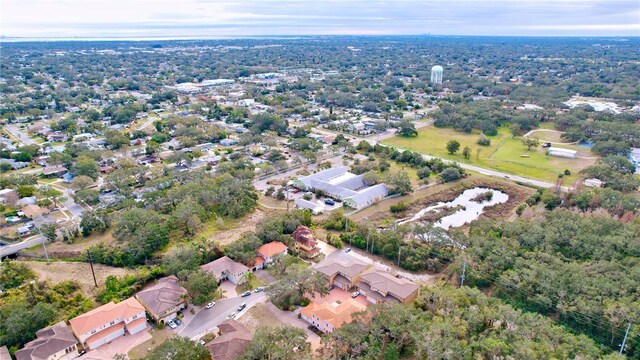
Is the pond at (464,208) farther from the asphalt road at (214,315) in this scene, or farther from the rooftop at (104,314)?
the rooftop at (104,314)

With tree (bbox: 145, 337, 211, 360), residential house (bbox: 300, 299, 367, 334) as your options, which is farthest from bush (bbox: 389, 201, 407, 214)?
tree (bbox: 145, 337, 211, 360)

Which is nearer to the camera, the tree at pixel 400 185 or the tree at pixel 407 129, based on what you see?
the tree at pixel 400 185

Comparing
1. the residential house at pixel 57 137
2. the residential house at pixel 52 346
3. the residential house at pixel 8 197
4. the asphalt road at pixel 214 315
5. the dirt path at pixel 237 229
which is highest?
the residential house at pixel 57 137

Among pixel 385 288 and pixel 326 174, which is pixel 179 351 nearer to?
pixel 385 288

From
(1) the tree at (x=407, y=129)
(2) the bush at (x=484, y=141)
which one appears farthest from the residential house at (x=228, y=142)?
(2) the bush at (x=484, y=141)

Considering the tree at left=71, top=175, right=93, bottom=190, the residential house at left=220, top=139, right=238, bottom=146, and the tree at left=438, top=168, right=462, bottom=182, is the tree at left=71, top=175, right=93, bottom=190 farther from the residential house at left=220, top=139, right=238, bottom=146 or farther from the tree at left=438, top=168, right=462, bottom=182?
the tree at left=438, top=168, right=462, bottom=182

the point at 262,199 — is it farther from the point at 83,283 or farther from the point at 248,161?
the point at 83,283

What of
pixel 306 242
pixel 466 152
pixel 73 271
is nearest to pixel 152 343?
pixel 73 271
